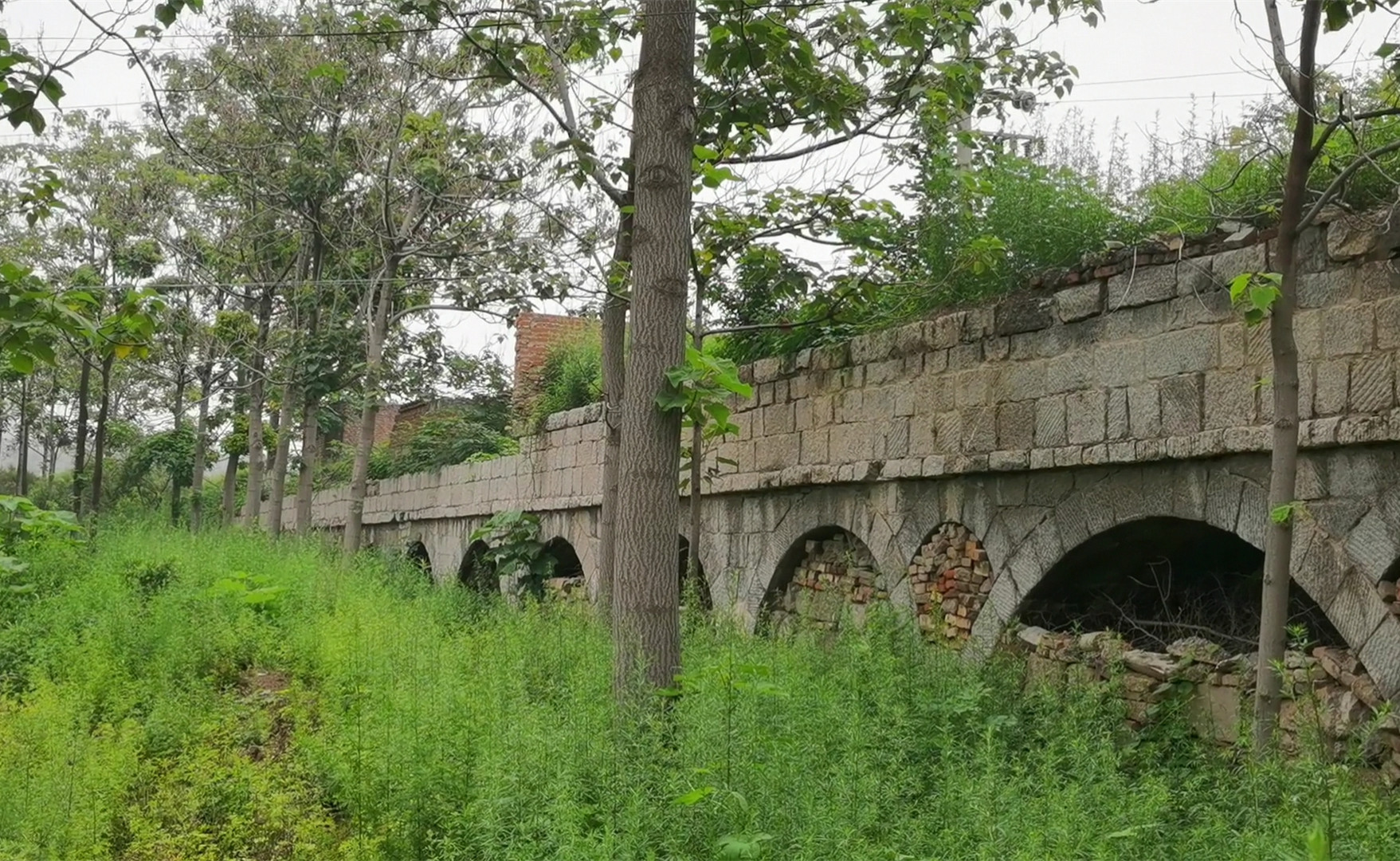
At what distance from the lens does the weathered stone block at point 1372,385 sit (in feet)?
16.2

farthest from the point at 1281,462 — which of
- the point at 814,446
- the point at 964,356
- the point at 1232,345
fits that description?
the point at 814,446

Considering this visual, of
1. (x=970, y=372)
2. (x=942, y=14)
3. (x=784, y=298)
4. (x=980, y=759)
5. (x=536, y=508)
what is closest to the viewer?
(x=980, y=759)

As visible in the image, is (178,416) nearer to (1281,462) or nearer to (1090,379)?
(1090,379)

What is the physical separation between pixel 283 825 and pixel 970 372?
169 inches

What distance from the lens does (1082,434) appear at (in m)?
6.39

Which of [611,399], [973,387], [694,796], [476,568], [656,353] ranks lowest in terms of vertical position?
[694,796]

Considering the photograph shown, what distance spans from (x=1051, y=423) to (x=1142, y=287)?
0.86m

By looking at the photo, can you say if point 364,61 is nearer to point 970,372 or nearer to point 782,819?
point 970,372

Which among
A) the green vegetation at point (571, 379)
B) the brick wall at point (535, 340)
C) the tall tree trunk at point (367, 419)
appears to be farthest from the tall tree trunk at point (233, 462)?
the green vegetation at point (571, 379)

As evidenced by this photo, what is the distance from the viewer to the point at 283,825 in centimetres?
495

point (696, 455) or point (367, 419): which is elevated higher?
point (367, 419)

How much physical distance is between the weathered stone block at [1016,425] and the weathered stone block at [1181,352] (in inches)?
32.7

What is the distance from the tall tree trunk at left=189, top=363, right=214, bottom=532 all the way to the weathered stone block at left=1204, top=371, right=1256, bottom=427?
13.7 metres

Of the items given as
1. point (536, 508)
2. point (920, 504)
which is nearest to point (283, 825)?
point (920, 504)
